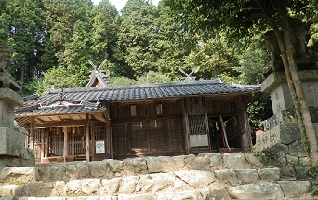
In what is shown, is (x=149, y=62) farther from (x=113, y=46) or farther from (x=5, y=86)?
(x=5, y=86)

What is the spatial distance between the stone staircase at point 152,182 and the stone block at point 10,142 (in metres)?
0.37

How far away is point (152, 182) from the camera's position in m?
4.24

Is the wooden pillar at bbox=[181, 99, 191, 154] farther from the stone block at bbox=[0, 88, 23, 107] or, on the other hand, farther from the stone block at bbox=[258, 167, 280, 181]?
the stone block at bbox=[258, 167, 280, 181]

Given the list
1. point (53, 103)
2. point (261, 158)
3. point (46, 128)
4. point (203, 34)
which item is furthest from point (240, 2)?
point (46, 128)

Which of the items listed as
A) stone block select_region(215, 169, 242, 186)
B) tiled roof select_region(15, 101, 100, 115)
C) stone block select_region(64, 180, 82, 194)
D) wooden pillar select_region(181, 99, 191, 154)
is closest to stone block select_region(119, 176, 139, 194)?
stone block select_region(64, 180, 82, 194)

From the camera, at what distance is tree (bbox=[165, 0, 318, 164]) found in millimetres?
4723

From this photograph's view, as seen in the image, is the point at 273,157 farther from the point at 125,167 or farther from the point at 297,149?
the point at 125,167

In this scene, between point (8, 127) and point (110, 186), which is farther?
point (8, 127)

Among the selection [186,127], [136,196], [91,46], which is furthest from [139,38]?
[136,196]

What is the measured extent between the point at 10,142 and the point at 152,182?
275cm

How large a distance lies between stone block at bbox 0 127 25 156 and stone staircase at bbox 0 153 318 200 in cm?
37

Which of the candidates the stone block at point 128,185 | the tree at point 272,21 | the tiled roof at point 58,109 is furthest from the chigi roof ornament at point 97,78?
the stone block at point 128,185

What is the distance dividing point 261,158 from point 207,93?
10272 millimetres

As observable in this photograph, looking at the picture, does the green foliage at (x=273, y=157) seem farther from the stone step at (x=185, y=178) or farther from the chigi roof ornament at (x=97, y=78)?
the chigi roof ornament at (x=97, y=78)
